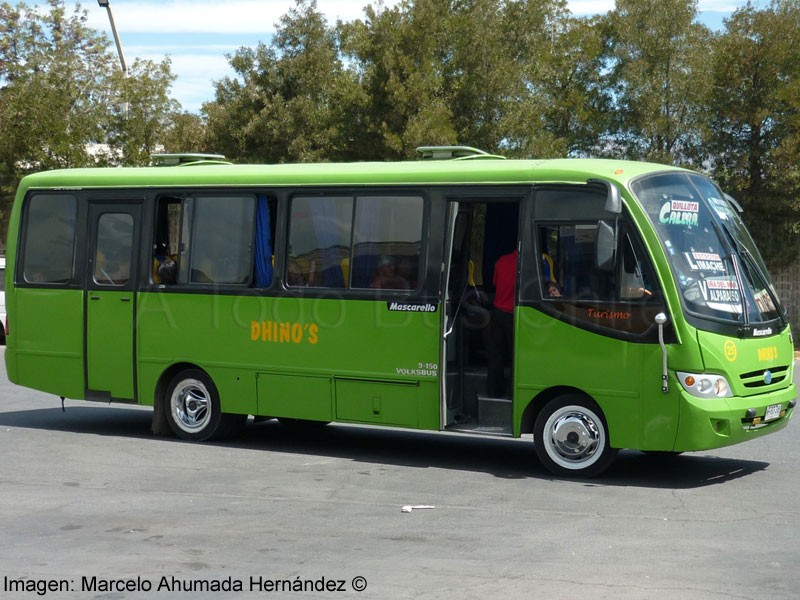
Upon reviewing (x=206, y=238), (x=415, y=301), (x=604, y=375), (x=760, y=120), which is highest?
(x=760, y=120)

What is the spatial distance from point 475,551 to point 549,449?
9.87 feet

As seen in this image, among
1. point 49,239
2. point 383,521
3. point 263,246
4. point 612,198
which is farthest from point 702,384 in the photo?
point 49,239

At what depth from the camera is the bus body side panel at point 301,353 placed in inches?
426

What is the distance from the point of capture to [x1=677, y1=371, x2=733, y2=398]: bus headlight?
9.41m

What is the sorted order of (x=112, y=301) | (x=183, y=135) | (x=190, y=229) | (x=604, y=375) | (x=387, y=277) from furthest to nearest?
1. (x=183, y=135)
2. (x=112, y=301)
3. (x=190, y=229)
4. (x=387, y=277)
5. (x=604, y=375)

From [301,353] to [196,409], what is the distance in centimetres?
164

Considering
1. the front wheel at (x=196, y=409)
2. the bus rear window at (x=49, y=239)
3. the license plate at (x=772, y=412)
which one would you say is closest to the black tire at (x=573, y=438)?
the license plate at (x=772, y=412)

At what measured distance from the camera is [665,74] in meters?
29.8

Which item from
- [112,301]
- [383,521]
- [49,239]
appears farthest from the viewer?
[49,239]

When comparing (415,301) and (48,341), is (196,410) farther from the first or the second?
(415,301)

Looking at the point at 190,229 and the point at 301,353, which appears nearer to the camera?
the point at 301,353

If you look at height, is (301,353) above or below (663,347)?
below

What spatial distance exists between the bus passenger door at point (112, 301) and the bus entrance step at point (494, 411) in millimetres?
4167

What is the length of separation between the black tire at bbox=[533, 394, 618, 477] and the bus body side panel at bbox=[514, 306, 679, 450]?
0.14m
